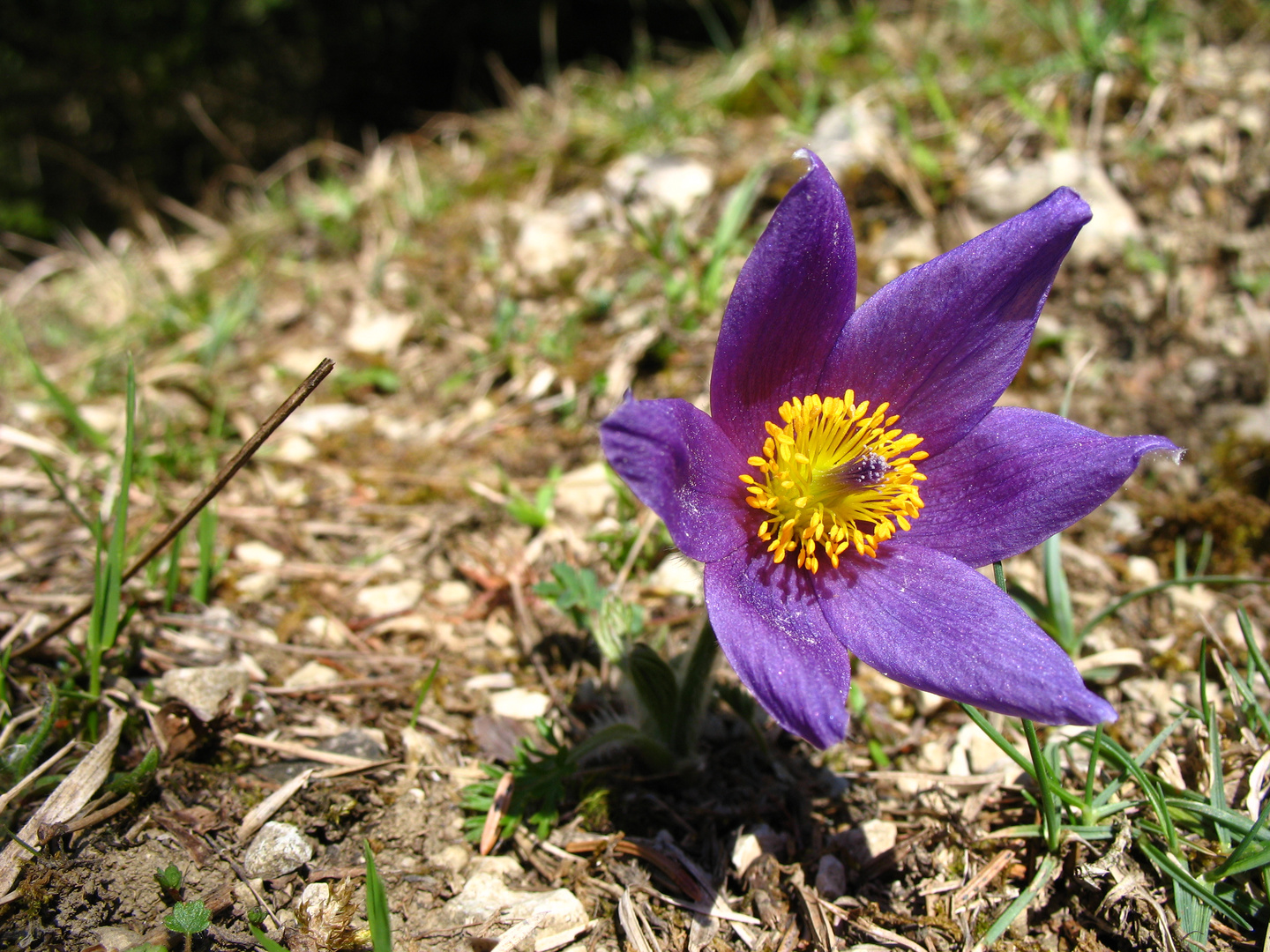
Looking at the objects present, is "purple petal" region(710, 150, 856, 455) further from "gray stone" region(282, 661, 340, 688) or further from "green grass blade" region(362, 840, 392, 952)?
"gray stone" region(282, 661, 340, 688)

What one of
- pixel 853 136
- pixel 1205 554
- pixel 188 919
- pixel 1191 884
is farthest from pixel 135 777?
pixel 853 136

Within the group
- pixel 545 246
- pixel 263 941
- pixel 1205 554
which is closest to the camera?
pixel 263 941

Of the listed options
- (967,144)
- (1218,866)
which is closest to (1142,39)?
(967,144)

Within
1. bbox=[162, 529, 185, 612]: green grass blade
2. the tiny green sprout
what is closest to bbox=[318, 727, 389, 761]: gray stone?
the tiny green sprout

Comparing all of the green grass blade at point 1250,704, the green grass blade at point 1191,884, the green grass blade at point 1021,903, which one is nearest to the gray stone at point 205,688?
the green grass blade at point 1021,903

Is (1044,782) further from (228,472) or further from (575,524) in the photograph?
(228,472)

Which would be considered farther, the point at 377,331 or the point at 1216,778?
the point at 377,331

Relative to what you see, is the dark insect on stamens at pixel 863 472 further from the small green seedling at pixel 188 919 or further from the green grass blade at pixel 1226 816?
the small green seedling at pixel 188 919
